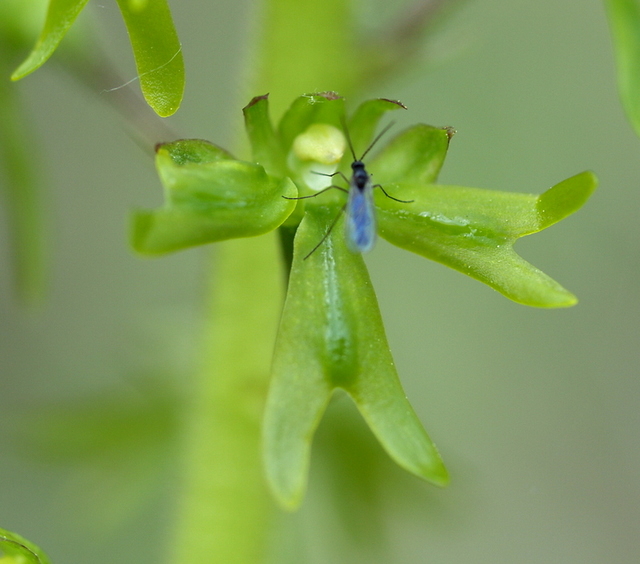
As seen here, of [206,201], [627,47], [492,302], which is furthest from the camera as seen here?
[492,302]

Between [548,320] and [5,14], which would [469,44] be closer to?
[5,14]

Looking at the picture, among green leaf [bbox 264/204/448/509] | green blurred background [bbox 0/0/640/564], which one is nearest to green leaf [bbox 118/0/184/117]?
green leaf [bbox 264/204/448/509]

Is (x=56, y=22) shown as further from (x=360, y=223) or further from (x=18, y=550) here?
(x=18, y=550)

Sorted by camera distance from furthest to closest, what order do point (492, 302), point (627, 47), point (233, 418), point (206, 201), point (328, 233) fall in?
1. point (492, 302)
2. point (233, 418)
3. point (627, 47)
4. point (328, 233)
5. point (206, 201)

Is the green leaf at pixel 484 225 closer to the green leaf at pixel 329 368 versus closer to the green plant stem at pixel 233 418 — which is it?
the green leaf at pixel 329 368

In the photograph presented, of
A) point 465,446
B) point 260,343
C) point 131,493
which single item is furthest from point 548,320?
point 260,343

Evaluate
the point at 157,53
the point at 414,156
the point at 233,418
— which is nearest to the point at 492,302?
the point at 233,418

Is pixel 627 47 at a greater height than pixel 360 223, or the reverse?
pixel 627 47
